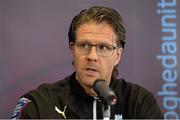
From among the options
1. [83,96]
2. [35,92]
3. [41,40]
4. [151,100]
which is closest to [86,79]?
[83,96]

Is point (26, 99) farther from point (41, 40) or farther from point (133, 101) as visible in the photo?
point (41, 40)

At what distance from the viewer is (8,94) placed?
258 centimetres

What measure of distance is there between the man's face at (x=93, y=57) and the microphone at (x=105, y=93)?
0.42m

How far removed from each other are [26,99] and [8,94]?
85 cm

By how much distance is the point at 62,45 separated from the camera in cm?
261

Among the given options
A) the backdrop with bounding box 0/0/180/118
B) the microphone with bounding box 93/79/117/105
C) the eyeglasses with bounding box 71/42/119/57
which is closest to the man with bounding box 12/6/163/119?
the eyeglasses with bounding box 71/42/119/57

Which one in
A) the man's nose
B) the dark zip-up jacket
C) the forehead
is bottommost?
the dark zip-up jacket

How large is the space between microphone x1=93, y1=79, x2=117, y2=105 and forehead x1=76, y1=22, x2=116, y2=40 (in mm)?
487

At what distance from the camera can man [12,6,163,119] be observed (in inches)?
67.4

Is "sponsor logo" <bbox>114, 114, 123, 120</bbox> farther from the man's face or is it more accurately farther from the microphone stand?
the microphone stand

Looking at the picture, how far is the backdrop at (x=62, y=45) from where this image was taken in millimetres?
2566

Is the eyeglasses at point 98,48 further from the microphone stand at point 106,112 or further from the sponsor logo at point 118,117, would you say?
the microphone stand at point 106,112

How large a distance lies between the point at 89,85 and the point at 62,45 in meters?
0.91

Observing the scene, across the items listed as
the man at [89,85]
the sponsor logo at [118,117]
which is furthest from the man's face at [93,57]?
the sponsor logo at [118,117]
